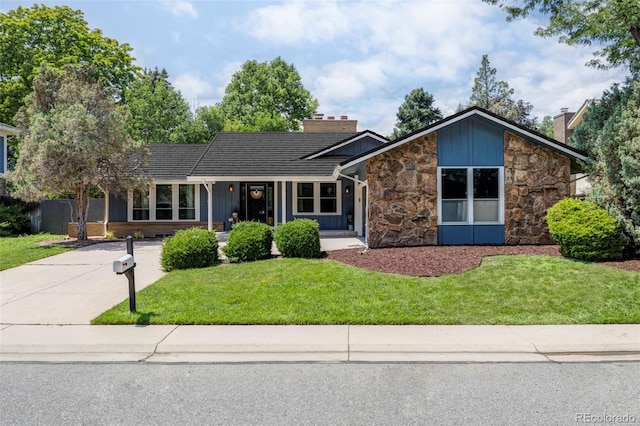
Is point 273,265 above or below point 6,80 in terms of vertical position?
below

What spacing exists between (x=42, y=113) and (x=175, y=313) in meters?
13.1

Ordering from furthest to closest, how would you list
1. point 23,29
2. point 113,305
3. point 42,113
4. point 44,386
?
1. point 23,29
2. point 42,113
3. point 113,305
4. point 44,386

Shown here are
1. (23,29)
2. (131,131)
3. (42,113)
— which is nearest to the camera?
(42,113)

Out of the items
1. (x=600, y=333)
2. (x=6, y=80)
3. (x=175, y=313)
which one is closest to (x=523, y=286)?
(x=600, y=333)

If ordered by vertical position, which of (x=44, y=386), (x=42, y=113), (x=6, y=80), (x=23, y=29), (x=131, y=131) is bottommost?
(x=44, y=386)

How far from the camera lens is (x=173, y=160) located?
2077cm

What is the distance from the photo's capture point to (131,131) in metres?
34.0

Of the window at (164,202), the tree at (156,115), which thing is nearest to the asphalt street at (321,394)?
the window at (164,202)

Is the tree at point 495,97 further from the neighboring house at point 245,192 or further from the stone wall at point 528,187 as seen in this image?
the stone wall at point 528,187

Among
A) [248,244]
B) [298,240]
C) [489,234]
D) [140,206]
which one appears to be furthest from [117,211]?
[489,234]

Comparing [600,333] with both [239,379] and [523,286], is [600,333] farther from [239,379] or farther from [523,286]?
[239,379]

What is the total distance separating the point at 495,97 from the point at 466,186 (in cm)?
3062

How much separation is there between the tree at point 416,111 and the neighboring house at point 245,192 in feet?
61.8

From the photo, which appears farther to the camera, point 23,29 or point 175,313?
point 23,29
